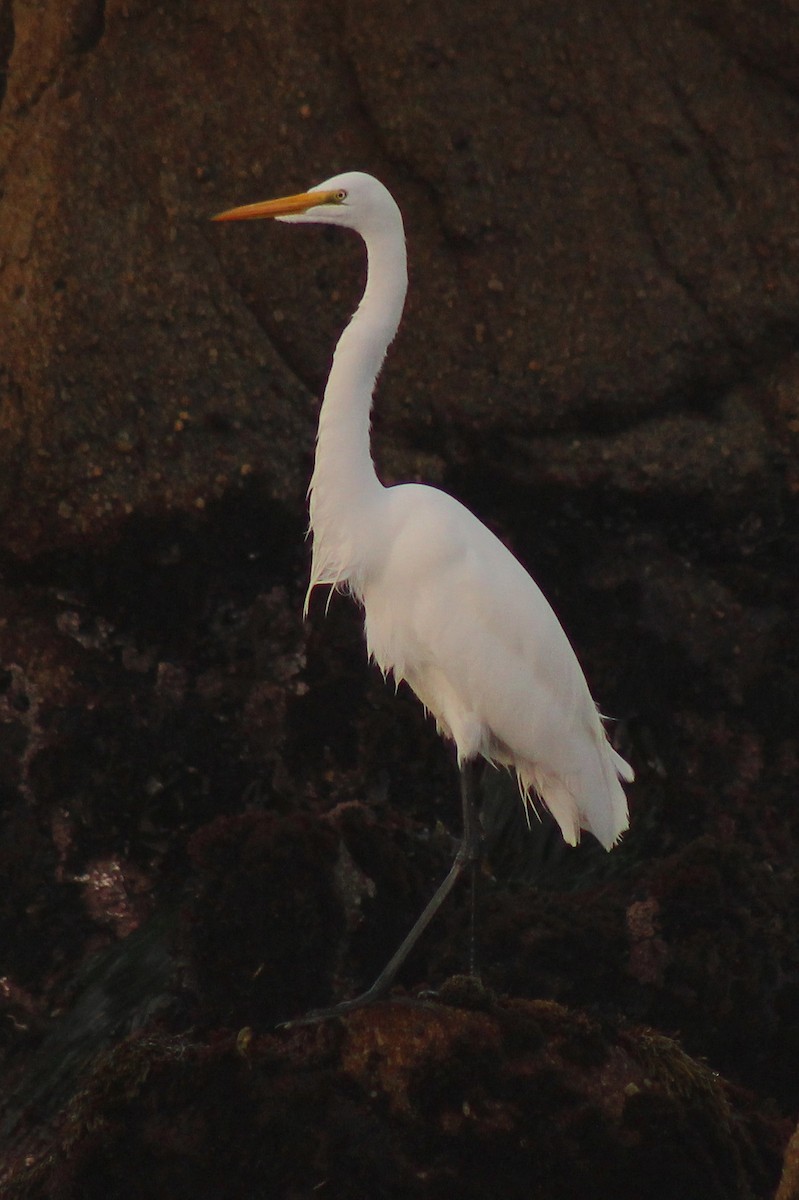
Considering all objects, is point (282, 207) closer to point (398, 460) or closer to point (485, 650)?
point (485, 650)

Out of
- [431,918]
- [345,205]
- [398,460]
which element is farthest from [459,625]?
[398,460]

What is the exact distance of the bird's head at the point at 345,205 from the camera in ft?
10.6

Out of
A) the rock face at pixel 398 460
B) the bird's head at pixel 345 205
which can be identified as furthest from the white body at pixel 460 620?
the rock face at pixel 398 460

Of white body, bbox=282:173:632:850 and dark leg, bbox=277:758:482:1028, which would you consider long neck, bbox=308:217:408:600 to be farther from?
dark leg, bbox=277:758:482:1028

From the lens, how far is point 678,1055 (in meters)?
3.21

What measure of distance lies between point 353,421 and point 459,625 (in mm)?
584

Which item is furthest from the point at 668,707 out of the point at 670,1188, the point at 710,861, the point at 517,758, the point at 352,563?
the point at 670,1188

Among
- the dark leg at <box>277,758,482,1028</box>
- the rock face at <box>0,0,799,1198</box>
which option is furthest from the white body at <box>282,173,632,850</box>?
the rock face at <box>0,0,799,1198</box>

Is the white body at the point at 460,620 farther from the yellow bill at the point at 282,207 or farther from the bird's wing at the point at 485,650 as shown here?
the yellow bill at the point at 282,207

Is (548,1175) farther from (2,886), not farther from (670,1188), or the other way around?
(2,886)

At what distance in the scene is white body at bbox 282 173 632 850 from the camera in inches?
138

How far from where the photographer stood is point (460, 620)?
3514mm

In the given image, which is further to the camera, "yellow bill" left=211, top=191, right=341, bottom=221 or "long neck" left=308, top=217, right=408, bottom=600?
"long neck" left=308, top=217, right=408, bottom=600

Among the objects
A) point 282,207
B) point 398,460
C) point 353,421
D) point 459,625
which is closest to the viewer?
point 282,207
